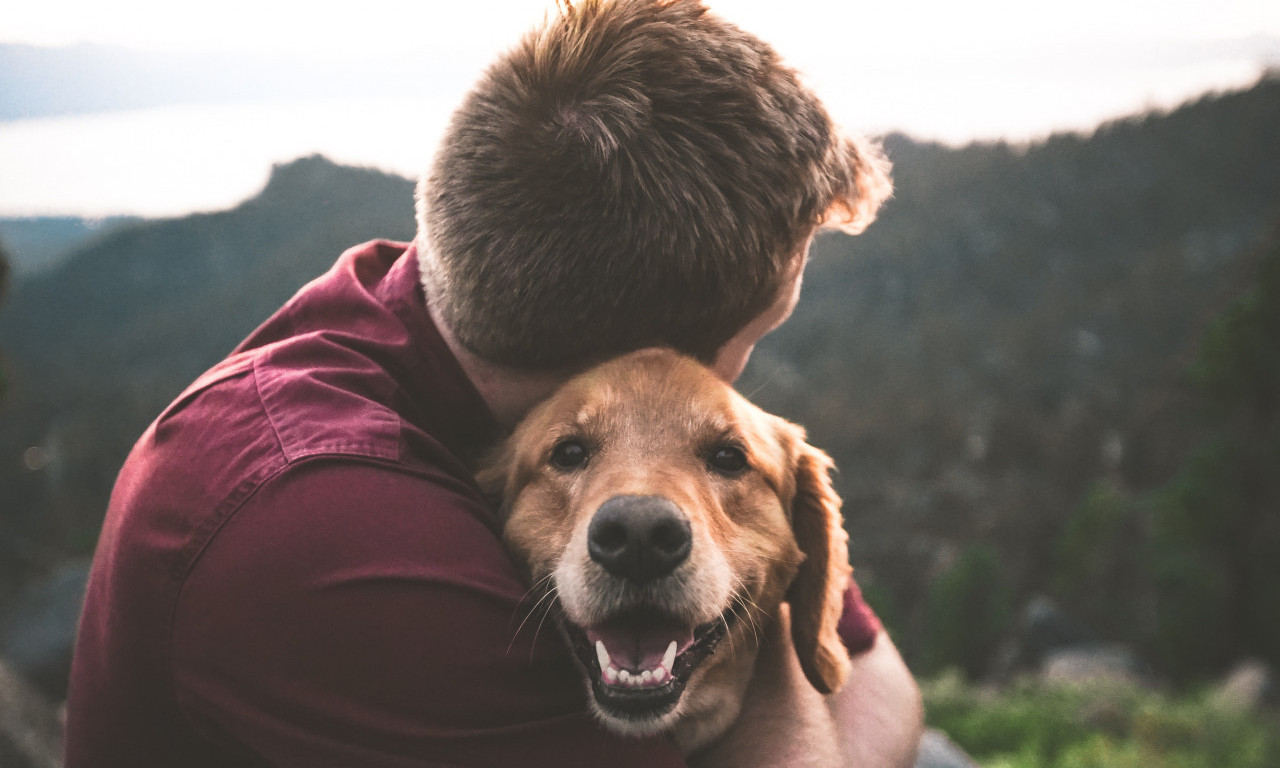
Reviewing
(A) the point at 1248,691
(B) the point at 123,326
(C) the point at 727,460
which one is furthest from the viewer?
(B) the point at 123,326

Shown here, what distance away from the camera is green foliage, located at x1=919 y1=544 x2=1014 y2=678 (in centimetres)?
3834

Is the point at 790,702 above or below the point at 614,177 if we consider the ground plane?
below

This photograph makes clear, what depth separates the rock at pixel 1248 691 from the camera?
47.0ft

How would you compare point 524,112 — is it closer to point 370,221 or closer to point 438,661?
point 438,661

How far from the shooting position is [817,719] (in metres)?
2.64

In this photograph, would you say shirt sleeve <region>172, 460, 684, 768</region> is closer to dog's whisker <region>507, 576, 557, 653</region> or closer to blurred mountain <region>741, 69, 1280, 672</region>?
dog's whisker <region>507, 576, 557, 653</region>

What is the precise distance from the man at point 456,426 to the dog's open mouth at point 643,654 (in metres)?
0.16

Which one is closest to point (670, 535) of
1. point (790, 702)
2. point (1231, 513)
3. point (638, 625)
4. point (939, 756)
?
point (638, 625)

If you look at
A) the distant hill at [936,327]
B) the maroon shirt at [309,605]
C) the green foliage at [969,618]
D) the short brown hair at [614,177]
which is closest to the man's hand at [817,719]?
the maroon shirt at [309,605]

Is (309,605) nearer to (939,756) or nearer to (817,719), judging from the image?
(817,719)

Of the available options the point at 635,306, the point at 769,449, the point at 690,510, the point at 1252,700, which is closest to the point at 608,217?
the point at 635,306

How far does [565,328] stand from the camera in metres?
2.49

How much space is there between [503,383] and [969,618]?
4018cm

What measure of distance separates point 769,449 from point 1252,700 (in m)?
17.8
